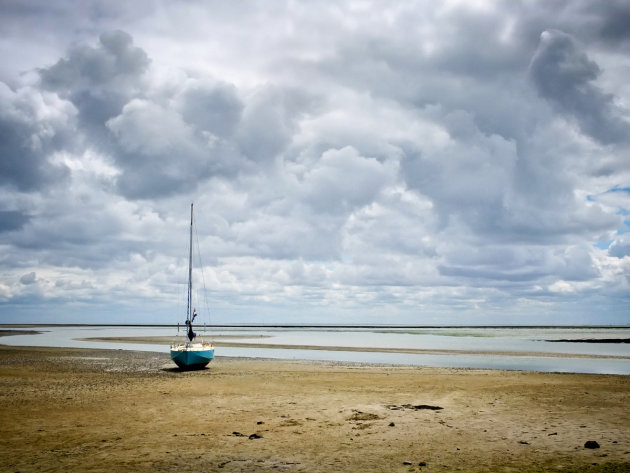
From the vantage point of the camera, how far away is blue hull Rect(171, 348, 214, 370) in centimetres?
3756

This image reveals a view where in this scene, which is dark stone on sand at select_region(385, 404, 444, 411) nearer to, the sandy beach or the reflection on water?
the sandy beach

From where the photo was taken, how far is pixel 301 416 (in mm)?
19250

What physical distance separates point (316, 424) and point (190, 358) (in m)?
22.2

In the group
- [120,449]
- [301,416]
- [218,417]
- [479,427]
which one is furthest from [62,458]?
[479,427]

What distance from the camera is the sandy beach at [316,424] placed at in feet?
42.9

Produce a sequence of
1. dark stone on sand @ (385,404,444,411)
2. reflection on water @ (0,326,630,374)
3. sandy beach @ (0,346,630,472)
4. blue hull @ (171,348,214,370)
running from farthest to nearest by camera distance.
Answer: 1. reflection on water @ (0,326,630,374)
2. blue hull @ (171,348,214,370)
3. dark stone on sand @ (385,404,444,411)
4. sandy beach @ (0,346,630,472)

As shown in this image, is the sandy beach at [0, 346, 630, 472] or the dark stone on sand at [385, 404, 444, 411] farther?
the dark stone on sand at [385, 404, 444, 411]

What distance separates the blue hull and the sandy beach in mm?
5506

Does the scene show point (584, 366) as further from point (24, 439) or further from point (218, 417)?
point (24, 439)

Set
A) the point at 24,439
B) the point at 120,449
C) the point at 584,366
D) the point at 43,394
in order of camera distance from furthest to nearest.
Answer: the point at 584,366 → the point at 43,394 → the point at 24,439 → the point at 120,449

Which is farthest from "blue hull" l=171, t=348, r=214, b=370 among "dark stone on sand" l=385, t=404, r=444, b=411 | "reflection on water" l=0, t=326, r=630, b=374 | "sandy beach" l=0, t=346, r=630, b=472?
"dark stone on sand" l=385, t=404, r=444, b=411

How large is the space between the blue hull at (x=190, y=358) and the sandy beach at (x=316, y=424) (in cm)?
551

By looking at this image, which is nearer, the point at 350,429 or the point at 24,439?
the point at 24,439

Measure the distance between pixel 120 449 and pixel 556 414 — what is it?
51.6 feet
